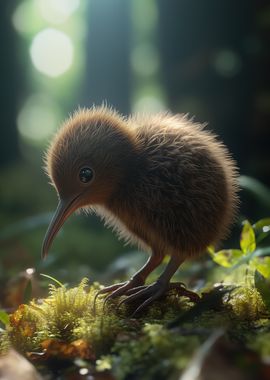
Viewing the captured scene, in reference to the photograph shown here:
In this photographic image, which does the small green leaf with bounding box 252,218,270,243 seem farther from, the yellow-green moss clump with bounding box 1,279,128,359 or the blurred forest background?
the blurred forest background

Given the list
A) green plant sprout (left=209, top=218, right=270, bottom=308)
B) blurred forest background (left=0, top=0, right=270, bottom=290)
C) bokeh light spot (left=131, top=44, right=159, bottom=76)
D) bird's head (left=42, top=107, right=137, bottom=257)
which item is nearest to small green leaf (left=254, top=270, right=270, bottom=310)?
green plant sprout (left=209, top=218, right=270, bottom=308)

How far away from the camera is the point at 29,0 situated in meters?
8.44

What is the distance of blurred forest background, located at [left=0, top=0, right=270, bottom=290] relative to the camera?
480 cm

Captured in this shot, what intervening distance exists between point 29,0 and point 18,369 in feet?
25.8

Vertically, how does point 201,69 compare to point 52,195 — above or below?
above

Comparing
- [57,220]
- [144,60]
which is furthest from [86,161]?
[144,60]

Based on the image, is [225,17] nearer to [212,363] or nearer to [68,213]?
[68,213]

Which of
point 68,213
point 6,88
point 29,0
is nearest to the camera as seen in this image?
point 68,213

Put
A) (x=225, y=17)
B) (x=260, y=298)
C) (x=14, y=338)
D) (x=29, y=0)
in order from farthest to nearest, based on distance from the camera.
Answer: (x=29, y=0), (x=225, y=17), (x=260, y=298), (x=14, y=338)

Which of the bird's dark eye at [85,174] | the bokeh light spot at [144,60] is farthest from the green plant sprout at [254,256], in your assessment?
the bokeh light spot at [144,60]

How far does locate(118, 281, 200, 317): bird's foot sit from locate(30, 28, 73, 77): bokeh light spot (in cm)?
942

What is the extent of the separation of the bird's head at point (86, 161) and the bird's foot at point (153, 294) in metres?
0.35

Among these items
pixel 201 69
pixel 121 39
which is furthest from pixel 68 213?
pixel 121 39

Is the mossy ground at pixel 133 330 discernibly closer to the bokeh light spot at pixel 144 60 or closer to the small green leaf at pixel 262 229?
the small green leaf at pixel 262 229
